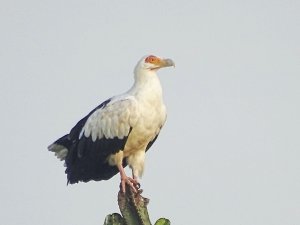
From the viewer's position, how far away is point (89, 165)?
9.92 meters

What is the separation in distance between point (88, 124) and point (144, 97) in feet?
3.33

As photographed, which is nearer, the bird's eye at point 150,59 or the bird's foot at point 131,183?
the bird's foot at point 131,183

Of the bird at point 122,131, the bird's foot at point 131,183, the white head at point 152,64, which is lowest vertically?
the bird's foot at point 131,183

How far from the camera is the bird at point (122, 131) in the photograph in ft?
31.6

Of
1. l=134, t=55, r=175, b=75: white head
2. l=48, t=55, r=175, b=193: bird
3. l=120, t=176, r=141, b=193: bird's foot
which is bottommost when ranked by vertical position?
l=120, t=176, r=141, b=193: bird's foot

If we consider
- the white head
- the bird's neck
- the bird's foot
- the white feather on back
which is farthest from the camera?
the white head

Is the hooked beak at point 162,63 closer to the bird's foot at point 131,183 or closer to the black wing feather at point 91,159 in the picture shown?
the black wing feather at point 91,159

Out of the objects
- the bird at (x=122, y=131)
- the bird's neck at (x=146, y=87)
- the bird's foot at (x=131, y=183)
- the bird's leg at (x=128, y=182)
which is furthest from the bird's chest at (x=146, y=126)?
the bird's foot at (x=131, y=183)

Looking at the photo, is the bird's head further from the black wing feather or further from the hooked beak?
the black wing feather

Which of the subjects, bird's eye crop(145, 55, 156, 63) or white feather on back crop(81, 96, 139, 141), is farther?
bird's eye crop(145, 55, 156, 63)

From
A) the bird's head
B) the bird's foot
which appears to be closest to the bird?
the bird's head

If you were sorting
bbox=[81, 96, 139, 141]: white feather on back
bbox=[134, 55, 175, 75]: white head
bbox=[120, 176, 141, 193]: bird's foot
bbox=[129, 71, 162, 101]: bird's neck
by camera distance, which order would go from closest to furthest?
bbox=[120, 176, 141, 193]: bird's foot, bbox=[81, 96, 139, 141]: white feather on back, bbox=[129, 71, 162, 101]: bird's neck, bbox=[134, 55, 175, 75]: white head

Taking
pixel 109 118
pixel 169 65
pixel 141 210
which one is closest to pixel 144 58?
pixel 169 65

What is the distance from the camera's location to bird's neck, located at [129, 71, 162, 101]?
976 centimetres
